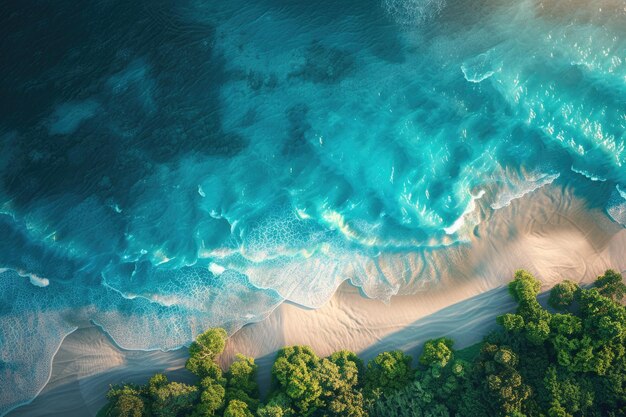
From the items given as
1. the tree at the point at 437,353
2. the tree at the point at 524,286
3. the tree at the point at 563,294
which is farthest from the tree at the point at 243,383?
the tree at the point at 563,294

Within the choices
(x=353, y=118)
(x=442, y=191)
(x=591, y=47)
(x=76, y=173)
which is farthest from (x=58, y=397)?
(x=591, y=47)

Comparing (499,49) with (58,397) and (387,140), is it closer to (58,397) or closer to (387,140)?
(387,140)

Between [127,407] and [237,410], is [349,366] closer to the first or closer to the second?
[237,410]

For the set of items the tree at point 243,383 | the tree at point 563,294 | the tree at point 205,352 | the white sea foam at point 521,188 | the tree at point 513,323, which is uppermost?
the white sea foam at point 521,188

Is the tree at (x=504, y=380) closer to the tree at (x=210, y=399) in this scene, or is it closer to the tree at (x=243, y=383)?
the tree at (x=243, y=383)

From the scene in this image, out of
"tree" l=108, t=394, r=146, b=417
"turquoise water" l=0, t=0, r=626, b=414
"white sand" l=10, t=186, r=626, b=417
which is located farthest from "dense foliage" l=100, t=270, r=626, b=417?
"turquoise water" l=0, t=0, r=626, b=414

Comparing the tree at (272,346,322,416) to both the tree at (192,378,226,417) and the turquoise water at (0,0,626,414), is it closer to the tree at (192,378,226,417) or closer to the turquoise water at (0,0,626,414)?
the tree at (192,378,226,417)
